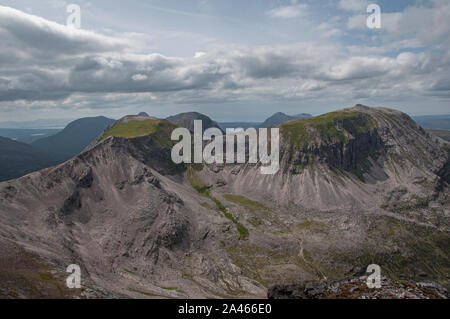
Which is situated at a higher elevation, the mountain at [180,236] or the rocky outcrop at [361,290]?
the rocky outcrop at [361,290]

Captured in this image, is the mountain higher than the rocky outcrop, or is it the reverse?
the rocky outcrop

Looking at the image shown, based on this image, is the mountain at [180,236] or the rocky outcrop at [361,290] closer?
the rocky outcrop at [361,290]

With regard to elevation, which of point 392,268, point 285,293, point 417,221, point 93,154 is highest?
point 93,154

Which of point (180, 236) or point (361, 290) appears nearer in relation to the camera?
point (361, 290)

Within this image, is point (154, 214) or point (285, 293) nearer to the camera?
point (285, 293)

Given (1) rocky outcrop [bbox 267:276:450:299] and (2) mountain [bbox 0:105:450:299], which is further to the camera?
(2) mountain [bbox 0:105:450:299]

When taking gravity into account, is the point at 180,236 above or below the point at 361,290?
below

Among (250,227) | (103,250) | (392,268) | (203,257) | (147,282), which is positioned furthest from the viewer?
(250,227)
